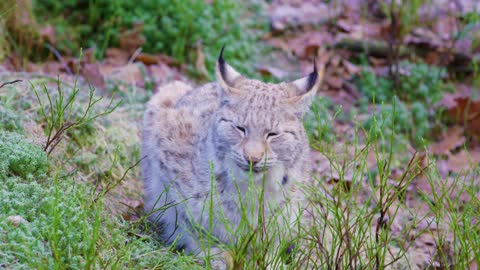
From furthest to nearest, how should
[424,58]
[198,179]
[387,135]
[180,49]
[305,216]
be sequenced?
[424,58]
[180,49]
[387,135]
[305,216]
[198,179]

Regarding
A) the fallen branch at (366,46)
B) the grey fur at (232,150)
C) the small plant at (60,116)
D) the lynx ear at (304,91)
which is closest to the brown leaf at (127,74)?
the small plant at (60,116)

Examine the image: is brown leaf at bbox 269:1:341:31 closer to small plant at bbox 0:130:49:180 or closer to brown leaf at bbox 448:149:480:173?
brown leaf at bbox 448:149:480:173

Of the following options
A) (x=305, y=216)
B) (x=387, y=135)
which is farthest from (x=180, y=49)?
(x=305, y=216)

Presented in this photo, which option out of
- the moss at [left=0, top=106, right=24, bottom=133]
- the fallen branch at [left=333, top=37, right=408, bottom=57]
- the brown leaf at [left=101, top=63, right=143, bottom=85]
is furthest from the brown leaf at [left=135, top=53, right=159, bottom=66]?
the moss at [left=0, top=106, right=24, bottom=133]

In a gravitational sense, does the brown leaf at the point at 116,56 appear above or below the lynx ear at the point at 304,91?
below

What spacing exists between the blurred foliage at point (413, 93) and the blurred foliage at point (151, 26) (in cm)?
127

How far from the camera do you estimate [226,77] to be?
4176mm

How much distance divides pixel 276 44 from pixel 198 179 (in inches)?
158

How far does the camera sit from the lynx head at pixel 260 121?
151 inches

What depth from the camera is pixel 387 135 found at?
6562 mm

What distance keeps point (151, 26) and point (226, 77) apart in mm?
3065

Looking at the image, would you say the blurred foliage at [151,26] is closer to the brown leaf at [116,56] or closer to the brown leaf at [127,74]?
the brown leaf at [116,56]

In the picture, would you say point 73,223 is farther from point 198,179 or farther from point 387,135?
point 387,135

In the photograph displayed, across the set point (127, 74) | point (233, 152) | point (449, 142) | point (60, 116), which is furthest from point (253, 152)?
point (449, 142)
